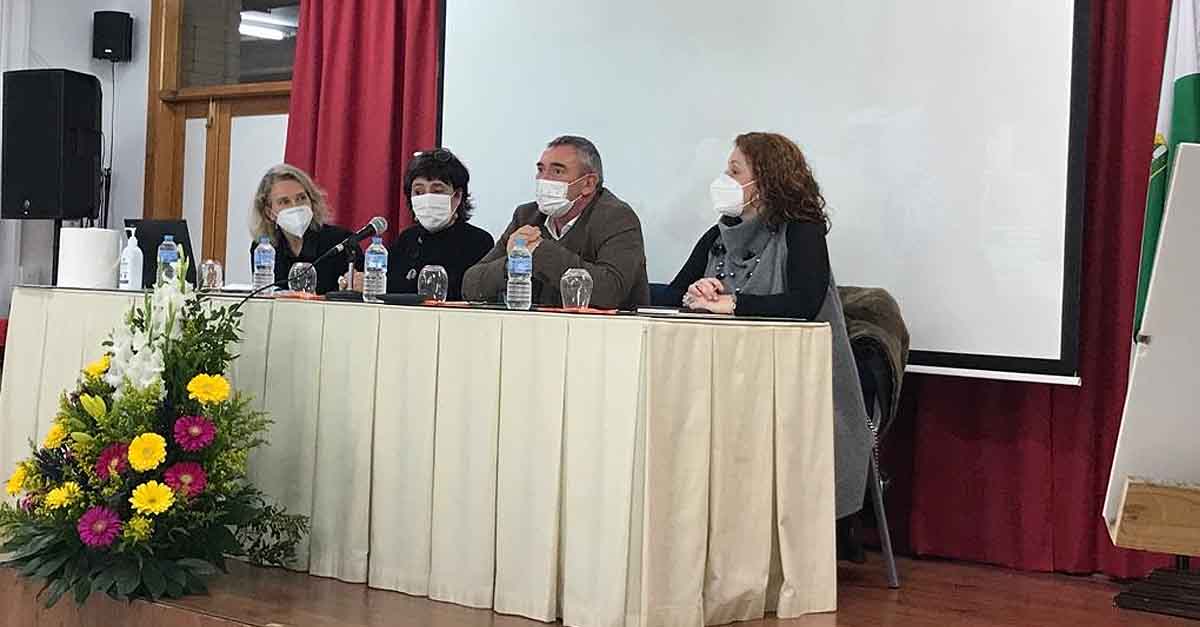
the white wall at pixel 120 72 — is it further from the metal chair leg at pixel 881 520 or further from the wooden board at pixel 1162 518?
the wooden board at pixel 1162 518

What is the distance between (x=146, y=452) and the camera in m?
2.79

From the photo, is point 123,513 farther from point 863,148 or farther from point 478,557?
point 863,148

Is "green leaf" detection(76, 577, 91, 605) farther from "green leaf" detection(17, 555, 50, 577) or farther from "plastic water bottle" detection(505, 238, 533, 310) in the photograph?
"plastic water bottle" detection(505, 238, 533, 310)

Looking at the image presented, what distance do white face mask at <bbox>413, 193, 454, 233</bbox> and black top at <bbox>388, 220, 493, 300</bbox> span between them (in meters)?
0.04

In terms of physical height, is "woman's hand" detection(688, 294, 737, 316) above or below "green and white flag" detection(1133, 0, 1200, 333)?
below

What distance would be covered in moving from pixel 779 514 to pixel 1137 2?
1.90m

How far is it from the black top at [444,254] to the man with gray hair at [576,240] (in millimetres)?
372

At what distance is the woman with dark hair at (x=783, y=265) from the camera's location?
3.17 metres

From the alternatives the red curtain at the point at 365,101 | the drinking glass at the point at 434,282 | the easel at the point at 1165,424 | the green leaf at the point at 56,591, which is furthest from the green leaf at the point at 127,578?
the red curtain at the point at 365,101

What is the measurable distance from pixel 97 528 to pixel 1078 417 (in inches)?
104

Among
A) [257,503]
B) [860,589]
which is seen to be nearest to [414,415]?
[257,503]

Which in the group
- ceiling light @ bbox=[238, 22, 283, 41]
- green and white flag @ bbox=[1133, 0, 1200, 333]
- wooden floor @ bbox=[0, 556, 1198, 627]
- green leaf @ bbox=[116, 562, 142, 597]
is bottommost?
wooden floor @ bbox=[0, 556, 1198, 627]

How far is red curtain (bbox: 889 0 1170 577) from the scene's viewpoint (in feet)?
11.7

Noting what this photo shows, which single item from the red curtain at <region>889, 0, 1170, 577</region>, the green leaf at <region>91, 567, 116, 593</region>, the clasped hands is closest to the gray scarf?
the clasped hands
